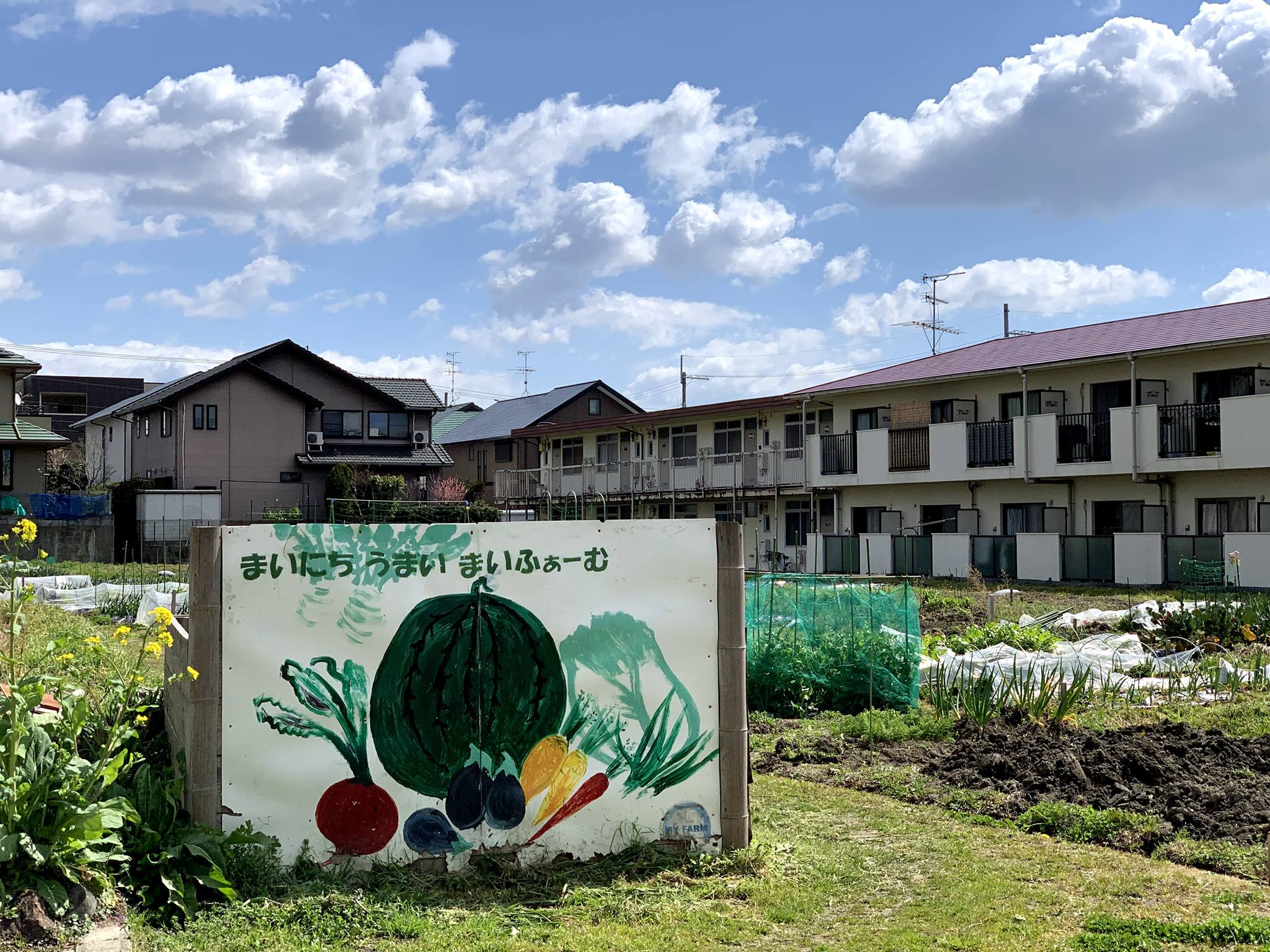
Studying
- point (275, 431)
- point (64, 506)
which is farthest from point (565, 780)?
point (275, 431)

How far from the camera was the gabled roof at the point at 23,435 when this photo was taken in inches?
1550

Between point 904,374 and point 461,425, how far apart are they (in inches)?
1273

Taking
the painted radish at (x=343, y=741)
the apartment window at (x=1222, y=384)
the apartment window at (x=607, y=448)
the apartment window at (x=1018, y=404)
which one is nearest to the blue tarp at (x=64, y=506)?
the apartment window at (x=607, y=448)

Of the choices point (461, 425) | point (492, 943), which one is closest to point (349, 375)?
point (461, 425)

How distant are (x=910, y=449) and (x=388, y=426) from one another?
27392 millimetres

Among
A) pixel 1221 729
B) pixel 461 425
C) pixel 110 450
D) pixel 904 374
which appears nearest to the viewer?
pixel 1221 729

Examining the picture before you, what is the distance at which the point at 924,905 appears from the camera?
5777mm

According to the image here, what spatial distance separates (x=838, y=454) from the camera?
34.2 m

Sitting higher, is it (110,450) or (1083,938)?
(110,450)

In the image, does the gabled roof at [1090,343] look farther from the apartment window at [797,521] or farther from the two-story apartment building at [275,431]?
the two-story apartment building at [275,431]

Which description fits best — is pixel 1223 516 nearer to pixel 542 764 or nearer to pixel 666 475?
pixel 666 475

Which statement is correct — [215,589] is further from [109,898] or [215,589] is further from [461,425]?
[461,425]

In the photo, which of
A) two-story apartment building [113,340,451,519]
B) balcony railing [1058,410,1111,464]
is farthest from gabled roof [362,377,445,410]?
balcony railing [1058,410,1111,464]

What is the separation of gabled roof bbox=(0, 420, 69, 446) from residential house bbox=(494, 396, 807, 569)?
15589 millimetres
